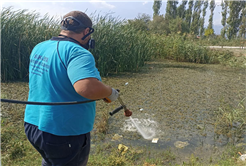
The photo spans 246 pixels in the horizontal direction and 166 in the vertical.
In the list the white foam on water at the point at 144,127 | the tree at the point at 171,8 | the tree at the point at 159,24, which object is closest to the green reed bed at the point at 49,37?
the white foam on water at the point at 144,127

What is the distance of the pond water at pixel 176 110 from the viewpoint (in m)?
3.70

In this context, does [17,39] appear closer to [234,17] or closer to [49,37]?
[49,37]

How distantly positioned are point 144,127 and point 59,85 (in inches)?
120

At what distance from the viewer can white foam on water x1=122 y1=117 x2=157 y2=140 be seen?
4013 millimetres

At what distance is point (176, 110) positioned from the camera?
5297 millimetres

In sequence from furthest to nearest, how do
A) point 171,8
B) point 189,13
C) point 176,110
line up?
point 171,8
point 189,13
point 176,110

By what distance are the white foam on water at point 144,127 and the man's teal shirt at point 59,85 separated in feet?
7.60

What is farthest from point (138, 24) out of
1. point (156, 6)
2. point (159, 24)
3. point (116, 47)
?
point (156, 6)

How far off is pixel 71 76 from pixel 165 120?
3.55 meters

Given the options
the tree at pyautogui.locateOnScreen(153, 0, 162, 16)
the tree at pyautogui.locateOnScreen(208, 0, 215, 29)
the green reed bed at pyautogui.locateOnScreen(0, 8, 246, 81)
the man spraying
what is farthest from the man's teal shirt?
the tree at pyautogui.locateOnScreen(153, 0, 162, 16)

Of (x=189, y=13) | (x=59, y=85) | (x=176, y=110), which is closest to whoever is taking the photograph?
(x=59, y=85)

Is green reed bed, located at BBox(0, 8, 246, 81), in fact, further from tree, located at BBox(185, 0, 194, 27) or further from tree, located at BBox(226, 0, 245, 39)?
tree, located at BBox(185, 0, 194, 27)

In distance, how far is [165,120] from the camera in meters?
4.68

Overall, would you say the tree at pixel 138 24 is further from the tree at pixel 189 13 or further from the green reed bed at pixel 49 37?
the tree at pixel 189 13
